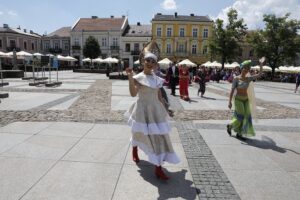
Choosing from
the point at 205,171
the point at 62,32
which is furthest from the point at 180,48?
the point at 205,171

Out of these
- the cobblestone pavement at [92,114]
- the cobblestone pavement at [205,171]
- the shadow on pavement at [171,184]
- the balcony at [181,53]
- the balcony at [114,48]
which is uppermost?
the balcony at [114,48]

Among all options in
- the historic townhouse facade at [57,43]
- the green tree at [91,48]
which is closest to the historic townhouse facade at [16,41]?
the historic townhouse facade at [57,43]

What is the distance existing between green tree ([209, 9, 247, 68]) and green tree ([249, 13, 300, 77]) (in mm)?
3079

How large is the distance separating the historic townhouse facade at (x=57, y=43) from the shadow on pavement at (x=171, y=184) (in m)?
64.3

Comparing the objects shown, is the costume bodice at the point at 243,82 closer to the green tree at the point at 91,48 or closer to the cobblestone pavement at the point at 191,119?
the cobblestone pavement at the point at 191,119

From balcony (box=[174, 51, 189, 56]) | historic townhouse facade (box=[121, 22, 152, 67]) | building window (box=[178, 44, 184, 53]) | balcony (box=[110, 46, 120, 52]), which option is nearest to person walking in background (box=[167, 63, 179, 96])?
balcony (box=[174, 51, 189, 56])

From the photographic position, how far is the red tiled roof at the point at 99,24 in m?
61.7

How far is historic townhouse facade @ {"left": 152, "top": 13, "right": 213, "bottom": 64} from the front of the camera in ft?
186

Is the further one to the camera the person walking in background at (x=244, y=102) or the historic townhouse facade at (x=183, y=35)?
the historic townhouse facade at (x=183, y=35)

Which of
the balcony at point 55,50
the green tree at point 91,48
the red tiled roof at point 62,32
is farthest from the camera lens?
the red tiled roof at point 62,32

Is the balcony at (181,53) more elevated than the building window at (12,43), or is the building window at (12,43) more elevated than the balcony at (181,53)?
the building window at (12,43)

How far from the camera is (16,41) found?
59938mm

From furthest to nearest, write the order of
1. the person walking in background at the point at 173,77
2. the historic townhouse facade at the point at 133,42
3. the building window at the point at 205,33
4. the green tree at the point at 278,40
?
the historic townhouse facade at the point at 133,42 → the building window at the point at 205,33 → the green tree at the point at 278,40 → the person walking in background at the point at 173,77

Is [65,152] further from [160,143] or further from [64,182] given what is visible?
[160,143]
